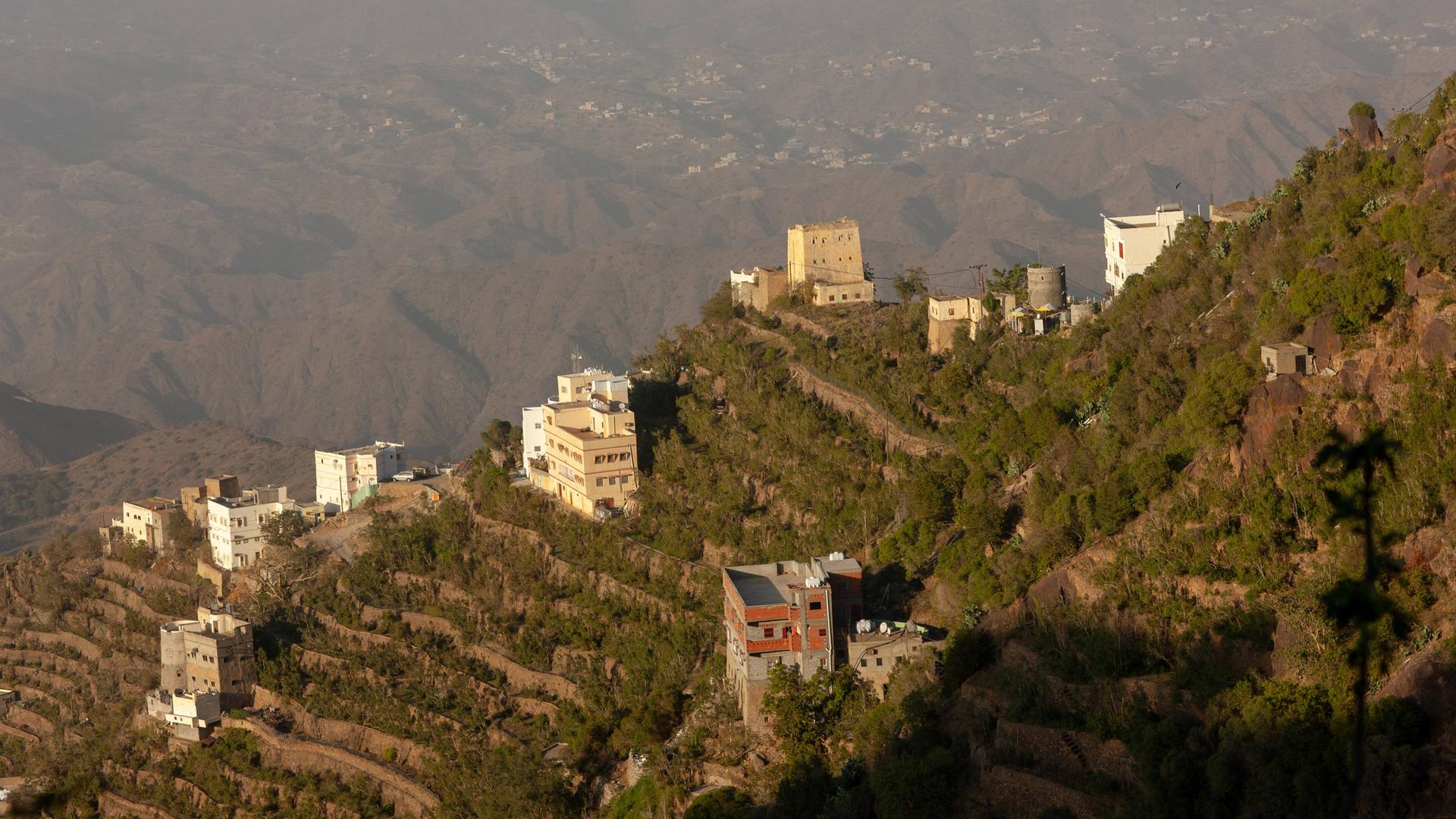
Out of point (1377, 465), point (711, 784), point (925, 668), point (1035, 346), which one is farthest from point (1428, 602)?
point (1035, 346)

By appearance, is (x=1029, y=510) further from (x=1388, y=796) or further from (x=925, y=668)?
(x=1388, y=796)

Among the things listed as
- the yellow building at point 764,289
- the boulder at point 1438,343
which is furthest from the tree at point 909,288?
the boulder at point 1438,343

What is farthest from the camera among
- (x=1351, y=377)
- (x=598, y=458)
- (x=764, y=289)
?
(x=764, y=289)

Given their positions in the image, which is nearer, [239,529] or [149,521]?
[239,529]

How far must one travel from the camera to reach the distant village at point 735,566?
33094 millimetres

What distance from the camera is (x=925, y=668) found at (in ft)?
103

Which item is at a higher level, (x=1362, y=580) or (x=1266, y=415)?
(x=1266, y=415)

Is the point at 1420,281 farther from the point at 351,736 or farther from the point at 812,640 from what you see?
the point at 351,736

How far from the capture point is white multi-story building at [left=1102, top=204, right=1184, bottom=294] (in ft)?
137

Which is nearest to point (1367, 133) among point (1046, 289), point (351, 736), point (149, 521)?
point (1046, 289)

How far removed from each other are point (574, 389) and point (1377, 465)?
89.3 ft

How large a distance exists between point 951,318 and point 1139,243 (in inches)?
178

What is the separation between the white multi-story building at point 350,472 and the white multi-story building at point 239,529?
2610 mm

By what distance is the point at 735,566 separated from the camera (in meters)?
37.5
